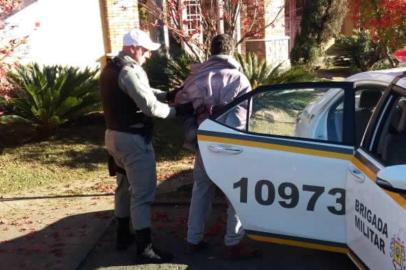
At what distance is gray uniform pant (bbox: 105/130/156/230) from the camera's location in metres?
4.43

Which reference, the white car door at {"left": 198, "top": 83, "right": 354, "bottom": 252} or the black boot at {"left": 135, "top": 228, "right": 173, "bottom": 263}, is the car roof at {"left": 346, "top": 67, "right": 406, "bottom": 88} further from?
the black boot at {"left": 135, "top": 228, "right": 173, "bottom": 263}

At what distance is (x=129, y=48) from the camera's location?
4.45 metres

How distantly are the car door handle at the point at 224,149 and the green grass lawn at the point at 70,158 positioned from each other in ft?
10.3

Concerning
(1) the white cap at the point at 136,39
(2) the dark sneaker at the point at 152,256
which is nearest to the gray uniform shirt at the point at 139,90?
(1) the white cap at the point at 136,39

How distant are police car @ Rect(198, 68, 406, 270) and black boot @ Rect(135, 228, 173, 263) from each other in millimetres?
840

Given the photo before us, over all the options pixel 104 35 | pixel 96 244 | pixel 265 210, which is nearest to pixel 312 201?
pixel 265 210

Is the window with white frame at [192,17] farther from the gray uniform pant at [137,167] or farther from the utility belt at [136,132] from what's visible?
the gray uniform pant at [137,167]

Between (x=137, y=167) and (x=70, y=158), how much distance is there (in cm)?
395

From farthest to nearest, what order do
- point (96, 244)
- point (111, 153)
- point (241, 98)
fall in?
point (96, 244)
point (111, 153)
point (241, 98)

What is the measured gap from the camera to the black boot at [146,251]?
4.62 meters

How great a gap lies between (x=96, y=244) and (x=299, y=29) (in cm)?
1464

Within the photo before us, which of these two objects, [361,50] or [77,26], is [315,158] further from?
[361,50]

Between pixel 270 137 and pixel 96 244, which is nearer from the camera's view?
pixel 270 137

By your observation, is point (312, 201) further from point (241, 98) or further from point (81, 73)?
point (81, 73)
